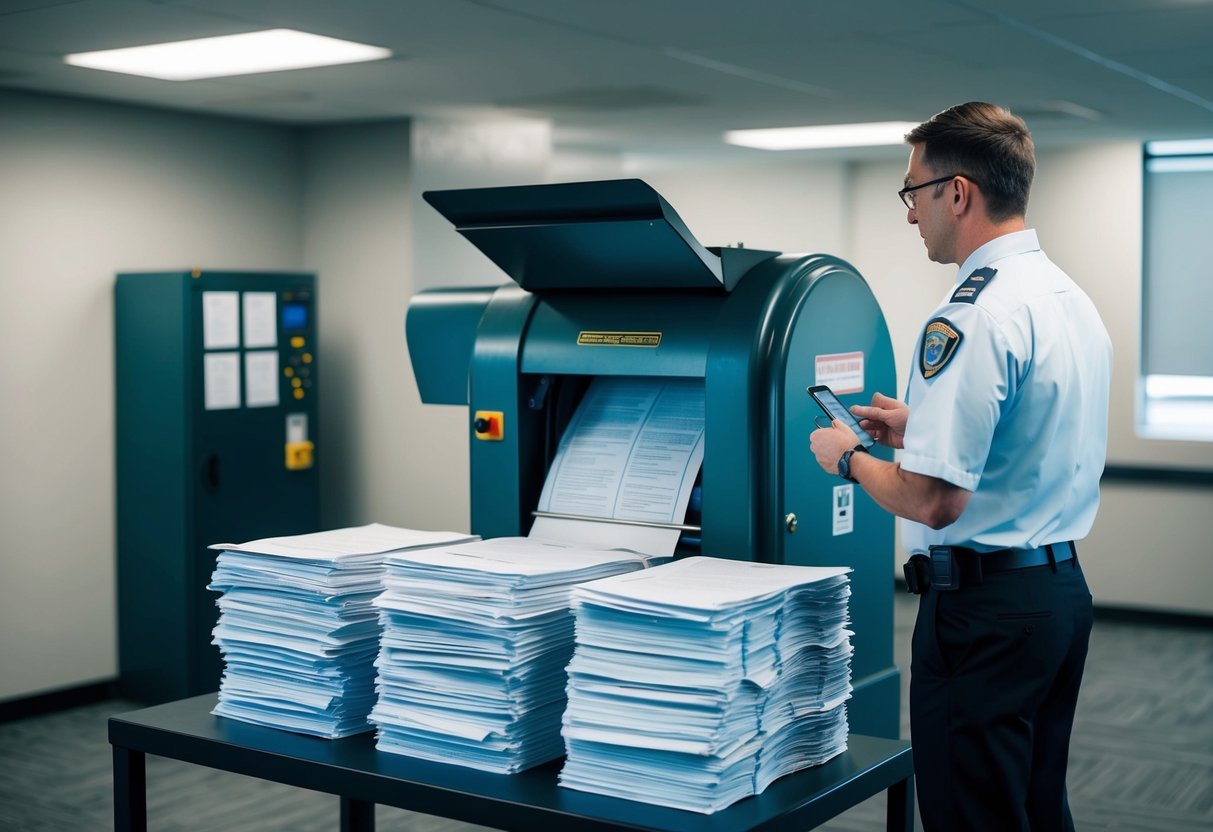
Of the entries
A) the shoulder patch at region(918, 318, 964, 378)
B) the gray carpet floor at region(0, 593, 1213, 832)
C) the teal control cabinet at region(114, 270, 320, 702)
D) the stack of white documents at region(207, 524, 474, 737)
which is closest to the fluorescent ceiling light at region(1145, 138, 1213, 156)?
the gray carpet floor at region(0, 593, 1213, 832)

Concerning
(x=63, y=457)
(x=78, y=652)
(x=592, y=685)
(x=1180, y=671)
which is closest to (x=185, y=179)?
(x=63, y=457)

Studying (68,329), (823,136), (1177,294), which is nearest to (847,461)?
(68,329)

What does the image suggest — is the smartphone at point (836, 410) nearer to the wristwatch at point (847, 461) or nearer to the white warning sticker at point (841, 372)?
the wristwatch at point (847, 461)

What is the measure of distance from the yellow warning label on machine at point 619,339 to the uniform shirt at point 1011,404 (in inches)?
18.5

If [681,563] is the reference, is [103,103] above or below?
above

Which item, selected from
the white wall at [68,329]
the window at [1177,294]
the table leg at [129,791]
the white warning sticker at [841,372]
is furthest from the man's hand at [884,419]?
the window at [1177,294]

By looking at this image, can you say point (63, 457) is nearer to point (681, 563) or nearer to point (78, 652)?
point (78, 652)

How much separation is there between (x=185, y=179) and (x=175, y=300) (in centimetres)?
74

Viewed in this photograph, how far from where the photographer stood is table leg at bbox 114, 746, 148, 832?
79.0 inches

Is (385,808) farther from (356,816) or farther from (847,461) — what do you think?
(847,461)

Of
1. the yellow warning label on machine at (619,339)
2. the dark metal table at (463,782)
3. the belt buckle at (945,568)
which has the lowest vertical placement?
the dark metal table at (463,782)

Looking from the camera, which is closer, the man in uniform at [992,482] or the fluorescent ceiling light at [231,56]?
the man in uniform at [992,482]

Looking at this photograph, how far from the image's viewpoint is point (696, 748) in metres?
1.54

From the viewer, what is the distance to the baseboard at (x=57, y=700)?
4863 mm
